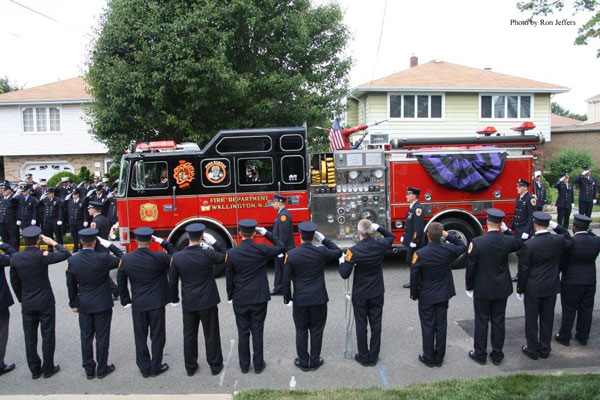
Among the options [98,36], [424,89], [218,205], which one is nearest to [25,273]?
[218,205]

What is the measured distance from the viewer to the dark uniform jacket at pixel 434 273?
5.57m

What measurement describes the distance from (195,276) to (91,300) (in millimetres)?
1205

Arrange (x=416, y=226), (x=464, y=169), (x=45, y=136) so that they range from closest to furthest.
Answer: (x=416, y=226) → (x=464, y=169) → (x=45, y=136)

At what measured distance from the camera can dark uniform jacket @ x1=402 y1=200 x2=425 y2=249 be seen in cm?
870

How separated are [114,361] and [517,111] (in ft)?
69.1

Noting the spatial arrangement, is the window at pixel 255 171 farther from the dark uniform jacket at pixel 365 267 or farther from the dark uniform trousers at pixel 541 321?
the dark uniform trousers at pixel 541 321

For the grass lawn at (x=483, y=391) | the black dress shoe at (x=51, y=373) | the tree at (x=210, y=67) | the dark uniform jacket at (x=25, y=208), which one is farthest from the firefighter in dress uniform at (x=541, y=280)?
the dark uniform jacket at (x=25, y=208)

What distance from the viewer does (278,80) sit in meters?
13.6

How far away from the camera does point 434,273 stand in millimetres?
5602

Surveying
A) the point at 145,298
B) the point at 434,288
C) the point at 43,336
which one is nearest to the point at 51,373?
the point at 43,336

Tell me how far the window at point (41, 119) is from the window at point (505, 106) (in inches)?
821

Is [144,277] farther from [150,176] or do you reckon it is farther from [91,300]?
[150,176]

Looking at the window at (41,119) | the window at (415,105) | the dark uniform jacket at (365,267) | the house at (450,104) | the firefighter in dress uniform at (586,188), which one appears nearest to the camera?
the dark uniform jacket at (365,267)

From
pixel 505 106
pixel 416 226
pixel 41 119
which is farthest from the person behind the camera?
pixel 41 119
